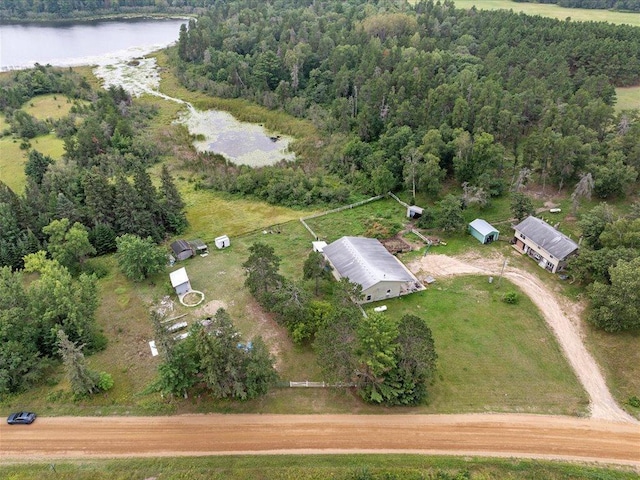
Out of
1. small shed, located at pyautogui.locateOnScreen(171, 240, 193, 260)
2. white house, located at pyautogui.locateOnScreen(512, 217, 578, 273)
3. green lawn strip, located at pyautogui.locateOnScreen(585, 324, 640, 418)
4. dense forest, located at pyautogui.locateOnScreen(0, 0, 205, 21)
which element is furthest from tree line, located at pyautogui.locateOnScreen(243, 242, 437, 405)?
dense forest, located at pyautogui.locateOnScreen(0, 0, 205, 21)

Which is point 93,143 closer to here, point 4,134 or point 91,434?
point 4,134

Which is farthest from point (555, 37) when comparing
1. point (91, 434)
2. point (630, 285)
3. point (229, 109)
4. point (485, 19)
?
point (91, 434)

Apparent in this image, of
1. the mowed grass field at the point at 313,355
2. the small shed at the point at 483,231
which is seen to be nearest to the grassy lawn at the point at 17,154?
the mowed grass field at the point at 313,355

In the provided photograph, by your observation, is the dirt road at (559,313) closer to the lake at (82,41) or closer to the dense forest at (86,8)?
the lake at (82,41)

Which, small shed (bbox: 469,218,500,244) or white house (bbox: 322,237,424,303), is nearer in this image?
white house (bbox: 322,237,424,303)

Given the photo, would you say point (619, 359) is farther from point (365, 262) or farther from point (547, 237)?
point (365, 262)

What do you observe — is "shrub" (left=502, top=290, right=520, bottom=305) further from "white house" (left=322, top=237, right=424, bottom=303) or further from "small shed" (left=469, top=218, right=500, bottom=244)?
"small shed" (left=469, top=218, right=500, bottom=244)
